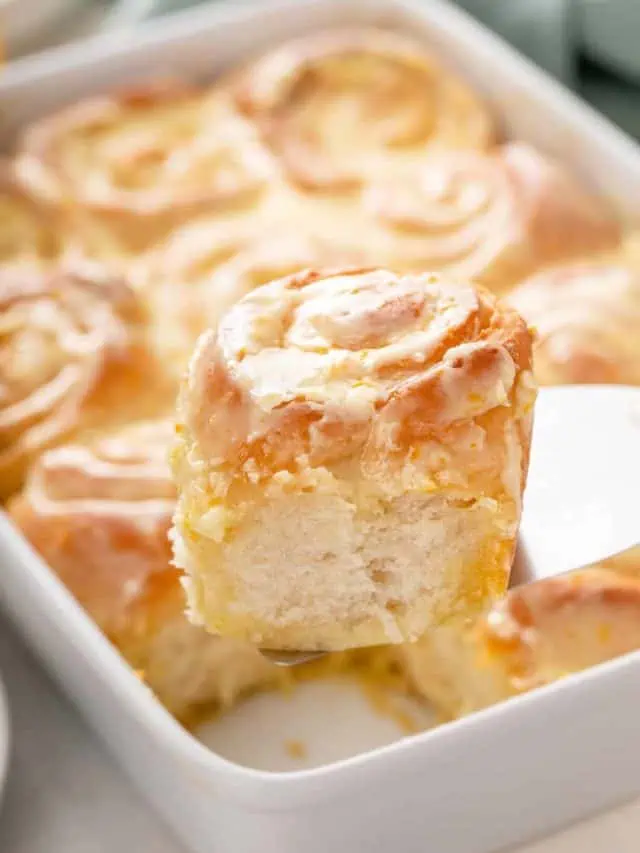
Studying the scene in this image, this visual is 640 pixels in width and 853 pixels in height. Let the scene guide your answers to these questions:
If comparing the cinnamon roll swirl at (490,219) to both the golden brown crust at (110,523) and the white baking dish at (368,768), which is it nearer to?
the golden brown crust at (110,523)

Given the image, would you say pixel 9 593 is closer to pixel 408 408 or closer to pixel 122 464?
pixel 122 464

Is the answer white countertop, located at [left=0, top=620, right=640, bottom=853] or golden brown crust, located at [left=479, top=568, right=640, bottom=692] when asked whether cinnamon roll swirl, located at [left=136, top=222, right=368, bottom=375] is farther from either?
golden brown crust, located at [left=479, top=568, right=640, bottom=692]

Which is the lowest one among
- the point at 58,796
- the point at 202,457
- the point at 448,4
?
the point at 58,796

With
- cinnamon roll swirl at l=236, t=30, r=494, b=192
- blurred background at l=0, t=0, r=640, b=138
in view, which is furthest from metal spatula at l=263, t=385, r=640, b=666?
blurred background at l=0, t=0, r=640, b=138

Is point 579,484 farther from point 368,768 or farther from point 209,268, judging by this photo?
point 209,268

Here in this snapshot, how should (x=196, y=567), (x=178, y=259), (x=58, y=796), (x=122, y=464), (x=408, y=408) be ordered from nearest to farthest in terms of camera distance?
(x=408, y=408) → (x=196, y=567) → (x=58, y=796) → (x=122, y=464) → (x=178, y=259)

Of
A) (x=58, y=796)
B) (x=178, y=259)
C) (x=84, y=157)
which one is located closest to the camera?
(x=58, y=796)

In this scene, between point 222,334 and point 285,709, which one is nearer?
point 222,334

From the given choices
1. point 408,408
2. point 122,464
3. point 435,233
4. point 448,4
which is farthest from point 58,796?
point 448,4
